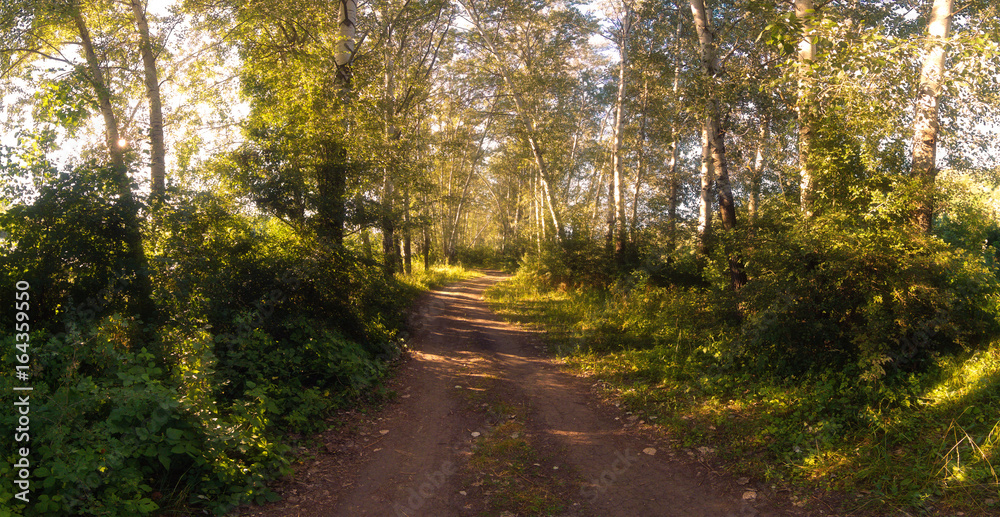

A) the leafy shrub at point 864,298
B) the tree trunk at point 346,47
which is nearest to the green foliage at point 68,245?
the tree trunk at point 346,47

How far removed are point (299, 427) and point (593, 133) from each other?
28.7 m

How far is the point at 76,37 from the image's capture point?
9.62 metres

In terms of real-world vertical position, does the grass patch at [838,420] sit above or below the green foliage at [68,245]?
below

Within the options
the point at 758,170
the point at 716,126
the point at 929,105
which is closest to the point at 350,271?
the point at 716,126

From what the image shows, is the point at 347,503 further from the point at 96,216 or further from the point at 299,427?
the point at 96,216

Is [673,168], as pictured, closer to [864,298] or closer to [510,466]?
[864,298]

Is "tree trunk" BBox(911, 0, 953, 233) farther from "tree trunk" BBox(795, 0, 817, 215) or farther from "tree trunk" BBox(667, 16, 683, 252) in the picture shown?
"tree trunk" BBox(667, 16, 683, 252)

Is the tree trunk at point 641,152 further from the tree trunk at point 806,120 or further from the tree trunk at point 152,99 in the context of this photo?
the tree trunk at point 152,99

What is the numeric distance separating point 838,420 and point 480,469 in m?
3.70

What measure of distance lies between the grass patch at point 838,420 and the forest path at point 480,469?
502 millimetres

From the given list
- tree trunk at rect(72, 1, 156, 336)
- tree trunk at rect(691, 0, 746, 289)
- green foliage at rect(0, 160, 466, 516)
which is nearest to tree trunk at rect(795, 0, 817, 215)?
tree trunk at rect(691, 0, 746, 289)

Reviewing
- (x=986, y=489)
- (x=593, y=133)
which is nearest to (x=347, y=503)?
(x=986, y=489)

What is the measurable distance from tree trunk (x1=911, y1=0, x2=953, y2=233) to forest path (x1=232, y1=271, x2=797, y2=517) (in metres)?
4.31

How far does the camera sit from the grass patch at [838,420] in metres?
3.95
